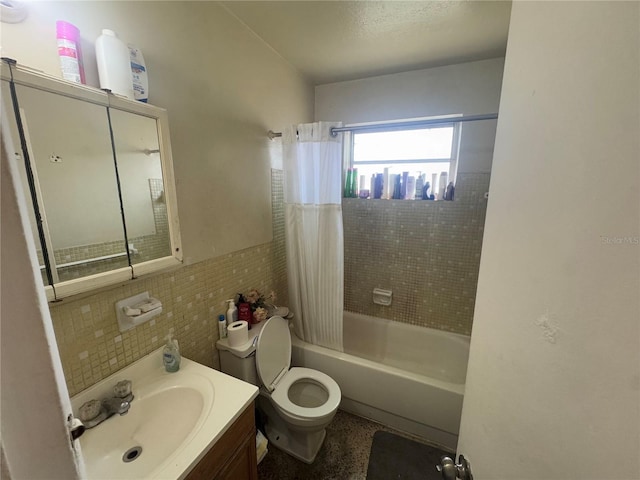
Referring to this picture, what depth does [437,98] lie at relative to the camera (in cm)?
199

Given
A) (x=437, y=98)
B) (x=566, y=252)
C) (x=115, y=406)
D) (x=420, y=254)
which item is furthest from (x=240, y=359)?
(x=437, y=98)

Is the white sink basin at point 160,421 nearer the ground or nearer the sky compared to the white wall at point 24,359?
nearer the ground

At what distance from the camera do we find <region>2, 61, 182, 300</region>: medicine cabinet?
0.76m

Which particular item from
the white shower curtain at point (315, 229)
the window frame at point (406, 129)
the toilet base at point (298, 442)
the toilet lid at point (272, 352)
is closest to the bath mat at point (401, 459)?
the toilet base at point (298, 442)

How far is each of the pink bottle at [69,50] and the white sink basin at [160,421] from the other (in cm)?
110

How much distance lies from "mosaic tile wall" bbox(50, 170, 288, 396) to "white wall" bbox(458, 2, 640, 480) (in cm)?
128

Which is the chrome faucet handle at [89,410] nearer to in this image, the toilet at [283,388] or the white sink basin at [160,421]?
the white sink basin at [160,421]

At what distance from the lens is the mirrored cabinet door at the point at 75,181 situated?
0.78 m

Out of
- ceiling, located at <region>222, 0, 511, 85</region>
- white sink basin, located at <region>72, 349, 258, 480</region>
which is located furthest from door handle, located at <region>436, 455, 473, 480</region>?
ceiling, located at <region>222, 0, 511, 85</region>

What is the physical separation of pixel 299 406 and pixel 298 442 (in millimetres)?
236

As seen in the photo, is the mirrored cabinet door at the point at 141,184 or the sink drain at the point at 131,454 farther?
the mirrored cabinet door at the point at 141,184

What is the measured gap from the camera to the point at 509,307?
55cm

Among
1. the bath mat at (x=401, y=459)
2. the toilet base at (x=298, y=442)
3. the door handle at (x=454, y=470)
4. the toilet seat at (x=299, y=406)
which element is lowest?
the bath mat at (x=401, y=459)

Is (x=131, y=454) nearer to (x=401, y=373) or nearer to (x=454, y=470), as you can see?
(x=454, y=470)
